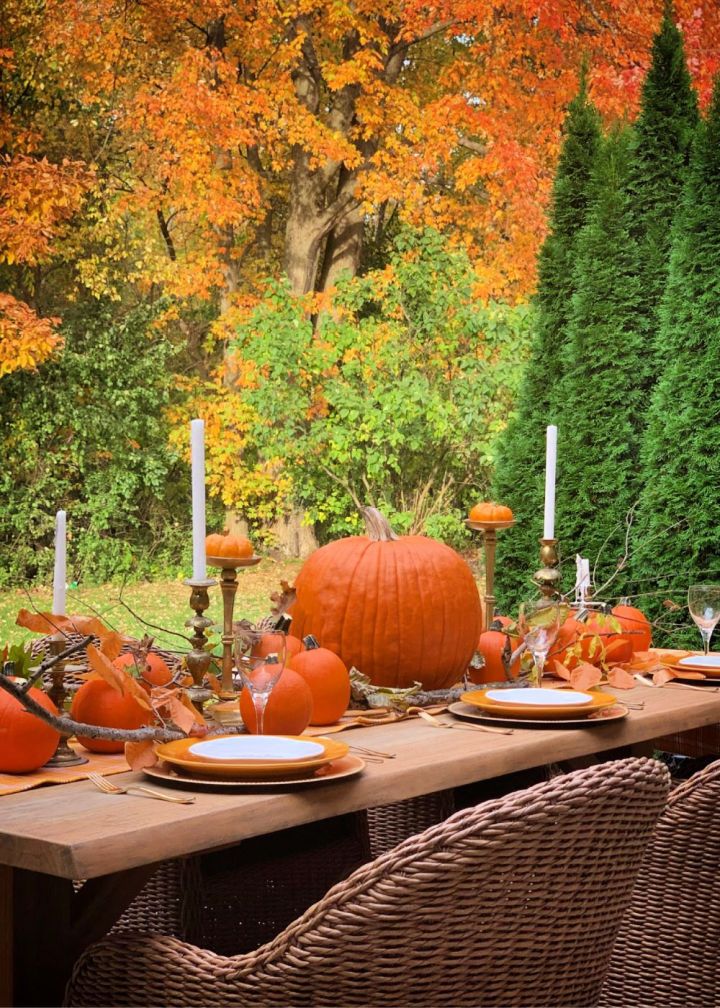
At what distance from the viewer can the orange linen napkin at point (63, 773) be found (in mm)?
1349

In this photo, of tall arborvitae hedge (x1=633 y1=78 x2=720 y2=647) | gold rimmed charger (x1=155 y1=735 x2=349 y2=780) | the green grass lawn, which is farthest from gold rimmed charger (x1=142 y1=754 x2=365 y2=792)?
the green grass lawn

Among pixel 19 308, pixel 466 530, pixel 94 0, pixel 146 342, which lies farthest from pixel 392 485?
pixel 94 0

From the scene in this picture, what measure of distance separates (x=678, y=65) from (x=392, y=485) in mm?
3459

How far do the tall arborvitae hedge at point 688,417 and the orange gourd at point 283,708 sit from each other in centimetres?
243

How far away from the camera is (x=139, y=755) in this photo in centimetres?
141

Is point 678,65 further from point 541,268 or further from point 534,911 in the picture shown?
point 534,911

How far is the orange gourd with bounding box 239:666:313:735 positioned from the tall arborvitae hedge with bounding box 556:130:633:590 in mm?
2774

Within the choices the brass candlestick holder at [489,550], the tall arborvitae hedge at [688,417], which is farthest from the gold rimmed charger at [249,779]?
the tall arborvitae hedge at [688,417]

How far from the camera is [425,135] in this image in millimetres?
7547

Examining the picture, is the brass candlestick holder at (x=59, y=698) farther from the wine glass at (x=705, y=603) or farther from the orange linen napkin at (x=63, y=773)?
the wine glass at (x=705, y=603)

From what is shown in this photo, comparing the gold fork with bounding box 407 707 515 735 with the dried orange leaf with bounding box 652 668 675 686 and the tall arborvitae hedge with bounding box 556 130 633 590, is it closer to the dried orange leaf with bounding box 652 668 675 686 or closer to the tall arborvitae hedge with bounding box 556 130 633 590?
the dried orange leaf with bounding box 652 668 675 686

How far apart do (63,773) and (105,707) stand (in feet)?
0.34

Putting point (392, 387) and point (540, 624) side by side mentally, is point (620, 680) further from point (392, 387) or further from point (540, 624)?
point (392, 387)

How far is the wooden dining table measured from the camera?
1.14 meters
